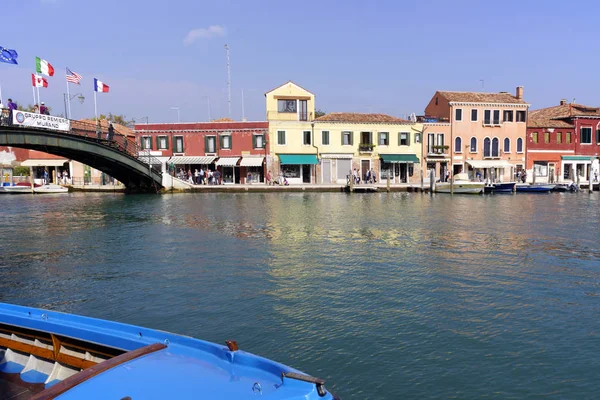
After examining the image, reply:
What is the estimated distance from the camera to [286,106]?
4788 centimetres

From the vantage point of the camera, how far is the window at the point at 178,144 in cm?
4841

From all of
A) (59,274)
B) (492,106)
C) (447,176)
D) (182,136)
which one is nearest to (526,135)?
(492,106)

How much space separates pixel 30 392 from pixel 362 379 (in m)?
4.30

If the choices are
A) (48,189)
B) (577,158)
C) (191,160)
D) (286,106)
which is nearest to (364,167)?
(286,106)

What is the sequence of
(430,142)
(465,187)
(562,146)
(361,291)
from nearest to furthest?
(361,291) < (465,187) < (430,142) < (562,146)

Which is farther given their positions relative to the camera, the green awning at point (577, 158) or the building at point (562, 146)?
the green awning at point (577, 158)

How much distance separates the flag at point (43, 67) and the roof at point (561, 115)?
149 ft

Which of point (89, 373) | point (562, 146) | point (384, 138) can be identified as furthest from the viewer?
point (562, 146)

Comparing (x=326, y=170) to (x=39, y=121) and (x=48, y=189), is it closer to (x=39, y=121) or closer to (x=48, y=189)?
(x=48, y=189)

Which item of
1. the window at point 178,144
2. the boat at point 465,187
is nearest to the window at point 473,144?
the boat at point 465,187

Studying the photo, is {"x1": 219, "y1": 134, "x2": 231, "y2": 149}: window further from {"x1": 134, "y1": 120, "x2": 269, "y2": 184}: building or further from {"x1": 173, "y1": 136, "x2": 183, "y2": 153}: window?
{"x1": 173, "y1": 136, "x2": 183, "y2": 153}: window

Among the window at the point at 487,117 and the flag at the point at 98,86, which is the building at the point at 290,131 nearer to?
the flag at the point at 98,86

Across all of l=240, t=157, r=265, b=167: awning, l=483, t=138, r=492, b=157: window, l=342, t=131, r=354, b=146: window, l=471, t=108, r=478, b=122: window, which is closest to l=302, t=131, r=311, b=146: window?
l=342, t=131, r=354, b=146: window

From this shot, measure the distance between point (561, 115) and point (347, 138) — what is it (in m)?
25.6
